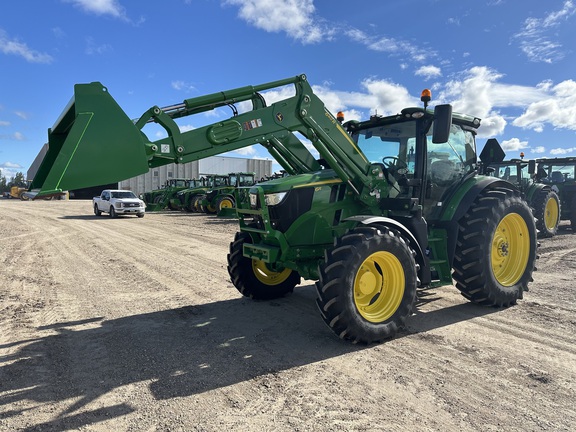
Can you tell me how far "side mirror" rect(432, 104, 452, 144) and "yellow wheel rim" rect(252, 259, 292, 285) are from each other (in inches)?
115

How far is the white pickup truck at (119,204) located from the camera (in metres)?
22.4

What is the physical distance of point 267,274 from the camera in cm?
625

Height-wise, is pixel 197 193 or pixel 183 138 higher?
pixel 183 138

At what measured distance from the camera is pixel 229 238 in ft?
45.1

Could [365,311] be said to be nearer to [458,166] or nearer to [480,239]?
[480,239]

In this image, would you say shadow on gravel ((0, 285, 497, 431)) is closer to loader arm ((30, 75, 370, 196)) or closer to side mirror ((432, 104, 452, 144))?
loader arm ((30, 75, 370, 196))

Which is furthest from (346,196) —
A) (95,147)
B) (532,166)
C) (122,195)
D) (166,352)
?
(122,195)

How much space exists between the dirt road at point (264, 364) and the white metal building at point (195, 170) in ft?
137

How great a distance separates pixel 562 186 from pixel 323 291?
48.9 feet

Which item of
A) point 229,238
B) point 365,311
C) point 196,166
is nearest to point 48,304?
point 365,311

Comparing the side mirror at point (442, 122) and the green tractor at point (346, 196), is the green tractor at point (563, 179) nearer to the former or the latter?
the green tractor at point (346, 196)

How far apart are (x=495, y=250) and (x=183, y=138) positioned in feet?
15.7

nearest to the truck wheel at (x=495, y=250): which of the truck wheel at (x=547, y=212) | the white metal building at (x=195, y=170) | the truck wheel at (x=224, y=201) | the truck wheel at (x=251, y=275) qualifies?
the truck wheel at (x=251, y=275)

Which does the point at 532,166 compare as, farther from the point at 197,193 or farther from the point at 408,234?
the point at 197,193
